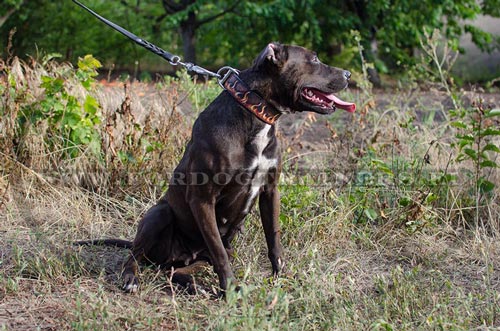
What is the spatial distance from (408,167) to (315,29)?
17.3 feet

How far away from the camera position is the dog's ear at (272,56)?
12.2ft

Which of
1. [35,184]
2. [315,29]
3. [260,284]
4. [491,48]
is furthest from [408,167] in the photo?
[491,48]

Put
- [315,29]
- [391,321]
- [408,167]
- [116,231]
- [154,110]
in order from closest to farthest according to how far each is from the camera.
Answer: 1. [391,321]
2. [116,231]
3. [408,167]
4. [154,110]
5. [315,29]

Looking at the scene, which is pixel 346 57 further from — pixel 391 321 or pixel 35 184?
pixel 391 321

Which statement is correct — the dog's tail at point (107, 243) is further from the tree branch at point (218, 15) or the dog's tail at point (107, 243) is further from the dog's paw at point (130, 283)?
the tree branch at point (218, 15)

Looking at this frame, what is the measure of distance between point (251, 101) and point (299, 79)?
29 cm

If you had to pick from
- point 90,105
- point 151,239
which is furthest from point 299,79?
point 90,105

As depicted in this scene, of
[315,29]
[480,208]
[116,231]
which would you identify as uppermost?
[315,29]

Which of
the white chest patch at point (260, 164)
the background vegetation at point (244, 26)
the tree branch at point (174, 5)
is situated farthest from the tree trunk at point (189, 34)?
the white chest patch at point (260, 164)

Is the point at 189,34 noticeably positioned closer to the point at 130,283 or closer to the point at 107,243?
the point at 107,243

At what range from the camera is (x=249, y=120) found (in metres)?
3.77

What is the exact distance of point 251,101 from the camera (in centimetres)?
375

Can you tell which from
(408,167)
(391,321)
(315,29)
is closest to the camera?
(391,321)

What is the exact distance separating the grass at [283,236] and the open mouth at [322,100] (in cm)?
78
